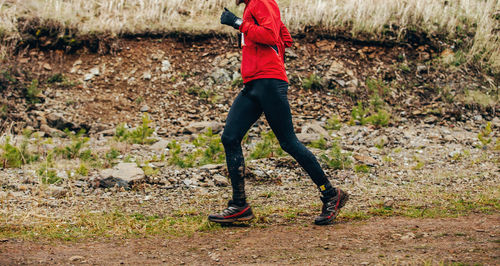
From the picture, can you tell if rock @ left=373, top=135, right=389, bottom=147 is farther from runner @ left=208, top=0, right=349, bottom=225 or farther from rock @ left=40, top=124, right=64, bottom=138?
rock @ left=40, top=124, right=64, bottom=138

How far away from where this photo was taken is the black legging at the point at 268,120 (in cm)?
376

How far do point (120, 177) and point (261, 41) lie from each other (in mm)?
2526

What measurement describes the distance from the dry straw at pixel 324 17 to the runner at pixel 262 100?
6513 millimetres

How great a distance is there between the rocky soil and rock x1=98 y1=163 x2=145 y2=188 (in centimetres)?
2

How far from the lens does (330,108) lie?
29.0 feet

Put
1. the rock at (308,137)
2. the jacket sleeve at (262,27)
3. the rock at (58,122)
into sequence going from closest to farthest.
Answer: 1. the jacket sleeve at (262,27)
2. the rock at (308,137)
3. the rock at (58,122)

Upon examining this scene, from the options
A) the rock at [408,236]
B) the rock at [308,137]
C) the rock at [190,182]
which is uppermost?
the rock at [408,236]

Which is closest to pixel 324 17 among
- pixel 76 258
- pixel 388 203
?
pixel 388 203

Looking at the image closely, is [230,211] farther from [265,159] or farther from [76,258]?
[265,159]

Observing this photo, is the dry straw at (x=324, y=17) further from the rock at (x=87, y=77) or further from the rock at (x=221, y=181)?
the rock at (x=221, y=181)

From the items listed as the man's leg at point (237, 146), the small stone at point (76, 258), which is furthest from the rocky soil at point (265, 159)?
the man's leg at point (237, 146)

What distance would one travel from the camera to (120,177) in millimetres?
5219

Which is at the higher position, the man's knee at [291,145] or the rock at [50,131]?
the man's knee at [291,145]

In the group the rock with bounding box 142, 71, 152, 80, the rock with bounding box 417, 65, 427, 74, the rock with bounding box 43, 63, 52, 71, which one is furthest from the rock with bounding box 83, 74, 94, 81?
the rock with bounding box 417, 65, 427, 74
